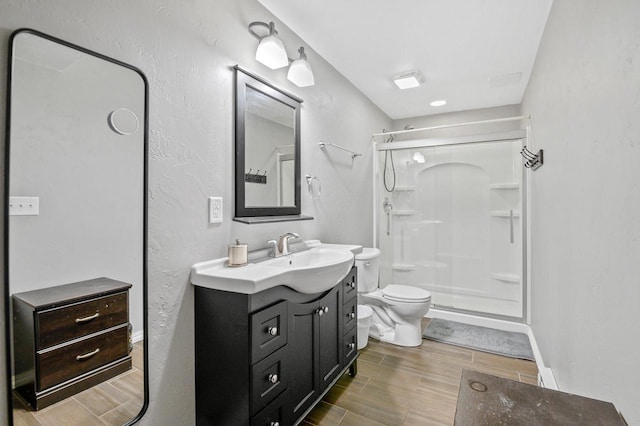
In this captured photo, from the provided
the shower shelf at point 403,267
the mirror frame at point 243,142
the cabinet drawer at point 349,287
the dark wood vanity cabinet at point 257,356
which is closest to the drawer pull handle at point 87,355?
the dark wood vanity cabinet at point 257,356

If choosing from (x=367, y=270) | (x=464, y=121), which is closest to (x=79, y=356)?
(x=367, y=270)

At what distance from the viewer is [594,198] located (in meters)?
1.13

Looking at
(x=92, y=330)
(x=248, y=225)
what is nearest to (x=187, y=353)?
(x=92, y=330)

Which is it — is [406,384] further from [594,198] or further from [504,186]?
[504,186]

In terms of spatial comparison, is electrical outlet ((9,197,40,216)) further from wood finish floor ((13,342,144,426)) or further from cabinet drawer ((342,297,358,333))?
cabinet drawer ((342,297,358,333))

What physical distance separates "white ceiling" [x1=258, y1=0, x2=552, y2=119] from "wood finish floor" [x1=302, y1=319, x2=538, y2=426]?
228cm

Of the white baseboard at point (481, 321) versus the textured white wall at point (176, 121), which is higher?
the textured white wall at point (176, 121)

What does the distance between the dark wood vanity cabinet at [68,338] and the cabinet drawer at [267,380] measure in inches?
19.1

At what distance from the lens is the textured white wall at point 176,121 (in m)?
1.10

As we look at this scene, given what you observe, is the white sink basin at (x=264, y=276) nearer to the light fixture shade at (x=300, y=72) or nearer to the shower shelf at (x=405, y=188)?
the light fixture shade at (x=300, y=72)

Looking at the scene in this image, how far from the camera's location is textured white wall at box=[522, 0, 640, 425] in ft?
2.78

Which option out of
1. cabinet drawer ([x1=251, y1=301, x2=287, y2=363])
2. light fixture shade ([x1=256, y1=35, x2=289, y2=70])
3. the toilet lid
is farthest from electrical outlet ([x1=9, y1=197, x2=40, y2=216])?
the toilet lid

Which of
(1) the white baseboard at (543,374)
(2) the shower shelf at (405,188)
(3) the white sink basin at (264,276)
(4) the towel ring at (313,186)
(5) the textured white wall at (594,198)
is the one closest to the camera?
(5) the textured white wall at (594,198)

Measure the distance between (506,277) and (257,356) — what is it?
289 cm
